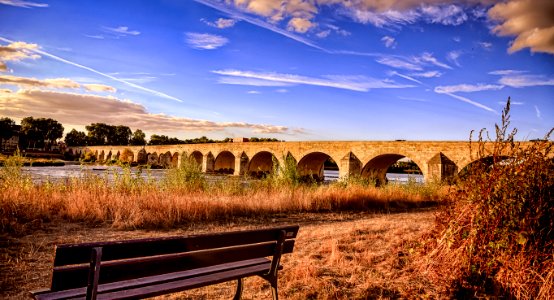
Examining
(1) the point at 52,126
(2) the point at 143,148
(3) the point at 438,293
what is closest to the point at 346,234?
(3) the point at 438,293

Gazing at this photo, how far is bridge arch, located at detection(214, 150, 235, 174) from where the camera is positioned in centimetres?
3825

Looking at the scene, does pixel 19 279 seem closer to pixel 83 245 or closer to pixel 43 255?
pixel 43 255

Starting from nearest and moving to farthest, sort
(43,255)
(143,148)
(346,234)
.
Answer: (43,255) → (346,234) → (143,148)

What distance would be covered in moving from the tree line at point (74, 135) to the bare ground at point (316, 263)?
60.9 m

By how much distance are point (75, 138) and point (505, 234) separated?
103277 mm

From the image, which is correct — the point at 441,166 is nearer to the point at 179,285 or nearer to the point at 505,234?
the point at 505,234

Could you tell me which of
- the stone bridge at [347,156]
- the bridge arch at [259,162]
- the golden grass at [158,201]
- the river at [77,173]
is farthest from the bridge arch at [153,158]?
the golden grass at [158,201]

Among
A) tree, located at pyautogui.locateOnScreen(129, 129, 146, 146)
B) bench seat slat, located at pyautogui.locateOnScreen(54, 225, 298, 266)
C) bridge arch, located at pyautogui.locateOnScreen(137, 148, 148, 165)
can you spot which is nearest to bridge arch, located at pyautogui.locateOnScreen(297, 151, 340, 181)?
bench seat slat, located at pyautogui.locateOnScreen(54, 225, 298, 266)

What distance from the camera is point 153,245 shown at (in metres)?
1.98

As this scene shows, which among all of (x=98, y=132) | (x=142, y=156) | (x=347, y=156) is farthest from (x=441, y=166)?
(x=98, y=132)

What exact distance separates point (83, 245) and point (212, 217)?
5.39 meters

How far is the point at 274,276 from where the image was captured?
2.66 m

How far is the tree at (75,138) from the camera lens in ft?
294

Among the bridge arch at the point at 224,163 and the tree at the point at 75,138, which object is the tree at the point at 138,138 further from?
the bridge arch at the point at 224,163
